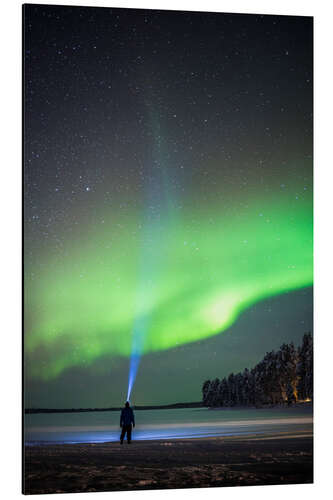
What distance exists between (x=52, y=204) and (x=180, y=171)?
150cm

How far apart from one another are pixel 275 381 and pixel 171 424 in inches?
55.3

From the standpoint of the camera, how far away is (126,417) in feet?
35.1

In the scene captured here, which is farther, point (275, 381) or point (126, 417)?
point (275, 381)

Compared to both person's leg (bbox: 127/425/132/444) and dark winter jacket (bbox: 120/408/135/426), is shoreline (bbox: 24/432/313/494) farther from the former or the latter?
dark winter jacket (bbox: 120/408/135/426)

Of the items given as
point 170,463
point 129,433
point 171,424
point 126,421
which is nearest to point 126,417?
point 126,421

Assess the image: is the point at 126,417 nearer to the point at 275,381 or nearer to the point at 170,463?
the point at 170,463

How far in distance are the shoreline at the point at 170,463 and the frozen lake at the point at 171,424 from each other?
8 centimetres

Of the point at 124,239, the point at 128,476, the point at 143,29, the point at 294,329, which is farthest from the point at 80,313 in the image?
the point at 143,29

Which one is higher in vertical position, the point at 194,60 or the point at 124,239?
the point at 194,60

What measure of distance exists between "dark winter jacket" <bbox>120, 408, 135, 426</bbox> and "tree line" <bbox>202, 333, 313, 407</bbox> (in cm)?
87

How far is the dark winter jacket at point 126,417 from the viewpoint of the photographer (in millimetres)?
10703

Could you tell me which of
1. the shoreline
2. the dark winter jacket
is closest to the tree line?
the shoreline
